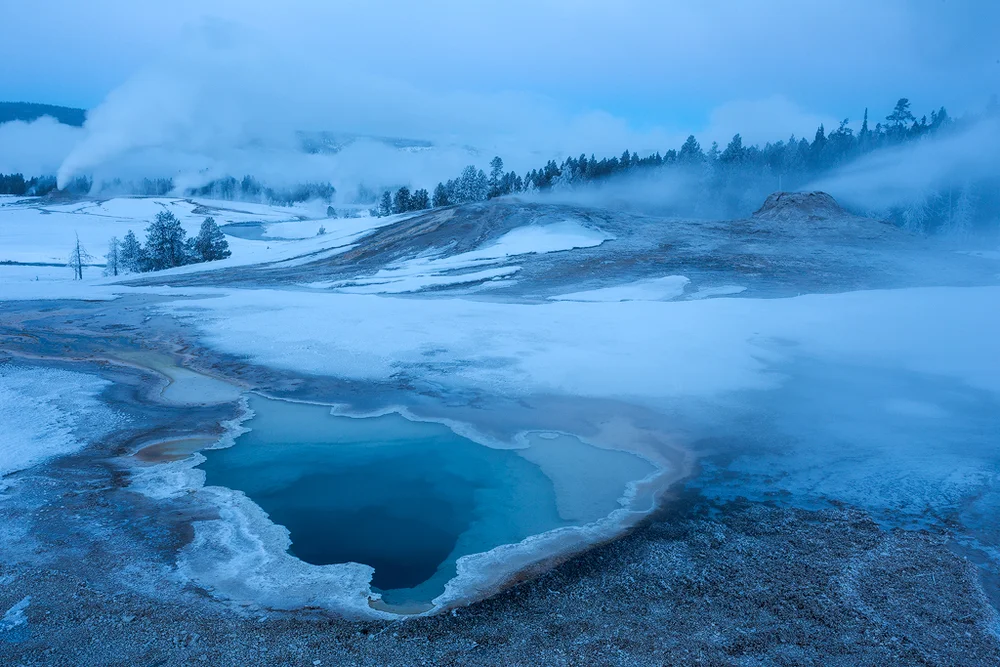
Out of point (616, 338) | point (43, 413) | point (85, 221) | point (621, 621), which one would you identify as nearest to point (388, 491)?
point (621, 621)

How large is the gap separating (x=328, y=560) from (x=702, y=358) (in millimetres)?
7467

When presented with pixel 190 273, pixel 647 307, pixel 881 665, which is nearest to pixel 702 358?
pixel 647 307

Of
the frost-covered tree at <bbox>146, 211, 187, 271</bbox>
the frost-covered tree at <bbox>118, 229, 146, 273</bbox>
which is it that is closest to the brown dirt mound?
the frost-covered tree at <bbox>146, 211, 187, 271</bbox>

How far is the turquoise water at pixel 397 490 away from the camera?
548 cm

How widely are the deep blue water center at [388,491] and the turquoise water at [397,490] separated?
0.4 inches

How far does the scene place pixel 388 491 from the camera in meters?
6.70

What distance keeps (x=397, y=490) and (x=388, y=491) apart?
9cm

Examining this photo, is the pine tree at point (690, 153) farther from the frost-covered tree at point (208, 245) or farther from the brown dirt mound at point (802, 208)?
the frost-covered tree at point (208, 245)

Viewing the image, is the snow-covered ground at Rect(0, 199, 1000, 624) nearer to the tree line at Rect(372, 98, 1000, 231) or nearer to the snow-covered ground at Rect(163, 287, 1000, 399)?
the snow-covered ground at Rect(163, 287, 1000, 399)

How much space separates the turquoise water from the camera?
5484 millimetres

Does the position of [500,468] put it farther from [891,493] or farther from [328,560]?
[891,493]

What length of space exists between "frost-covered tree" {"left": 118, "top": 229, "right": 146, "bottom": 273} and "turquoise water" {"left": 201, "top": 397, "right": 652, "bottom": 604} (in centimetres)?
2934

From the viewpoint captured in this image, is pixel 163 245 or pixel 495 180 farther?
pixel 495 180

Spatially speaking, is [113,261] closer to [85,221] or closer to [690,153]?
[85,221]
